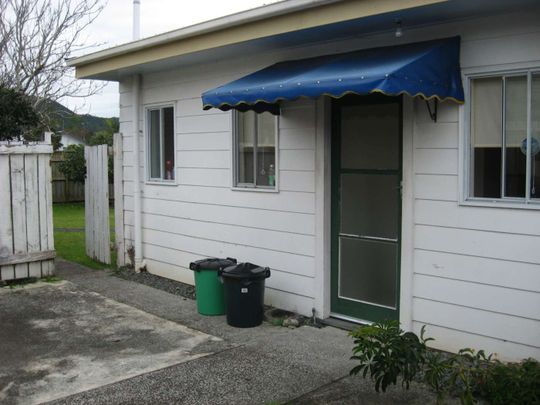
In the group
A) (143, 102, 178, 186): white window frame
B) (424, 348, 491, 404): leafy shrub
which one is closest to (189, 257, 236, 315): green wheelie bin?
(143, 102, 178, 186): white window frame

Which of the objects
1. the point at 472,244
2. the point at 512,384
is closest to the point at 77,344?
the point at 472,244

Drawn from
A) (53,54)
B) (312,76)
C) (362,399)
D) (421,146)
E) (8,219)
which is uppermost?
(53,54)

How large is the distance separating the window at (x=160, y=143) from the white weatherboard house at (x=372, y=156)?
31 cm

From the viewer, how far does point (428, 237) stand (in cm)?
549

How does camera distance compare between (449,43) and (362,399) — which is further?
(449,43)

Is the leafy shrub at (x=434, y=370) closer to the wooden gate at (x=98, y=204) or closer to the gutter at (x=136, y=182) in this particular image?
the gutter at (x=136, y=182)

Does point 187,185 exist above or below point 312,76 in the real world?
below

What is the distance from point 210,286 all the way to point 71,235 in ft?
26.8

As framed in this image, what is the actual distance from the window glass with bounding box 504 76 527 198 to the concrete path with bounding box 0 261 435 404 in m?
1.83

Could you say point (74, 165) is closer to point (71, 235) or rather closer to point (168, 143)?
point (71, 235)

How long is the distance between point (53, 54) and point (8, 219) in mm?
9993

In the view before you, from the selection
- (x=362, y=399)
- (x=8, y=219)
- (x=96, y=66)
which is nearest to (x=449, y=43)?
(x=362, y=399)

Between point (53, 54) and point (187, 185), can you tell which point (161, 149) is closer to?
point (187, 185)

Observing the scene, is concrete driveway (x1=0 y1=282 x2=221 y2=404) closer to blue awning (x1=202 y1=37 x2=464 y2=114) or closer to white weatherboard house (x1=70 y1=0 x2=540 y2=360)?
white weatherboard house (x1=70 y1=0 x2=540 y2=360)
